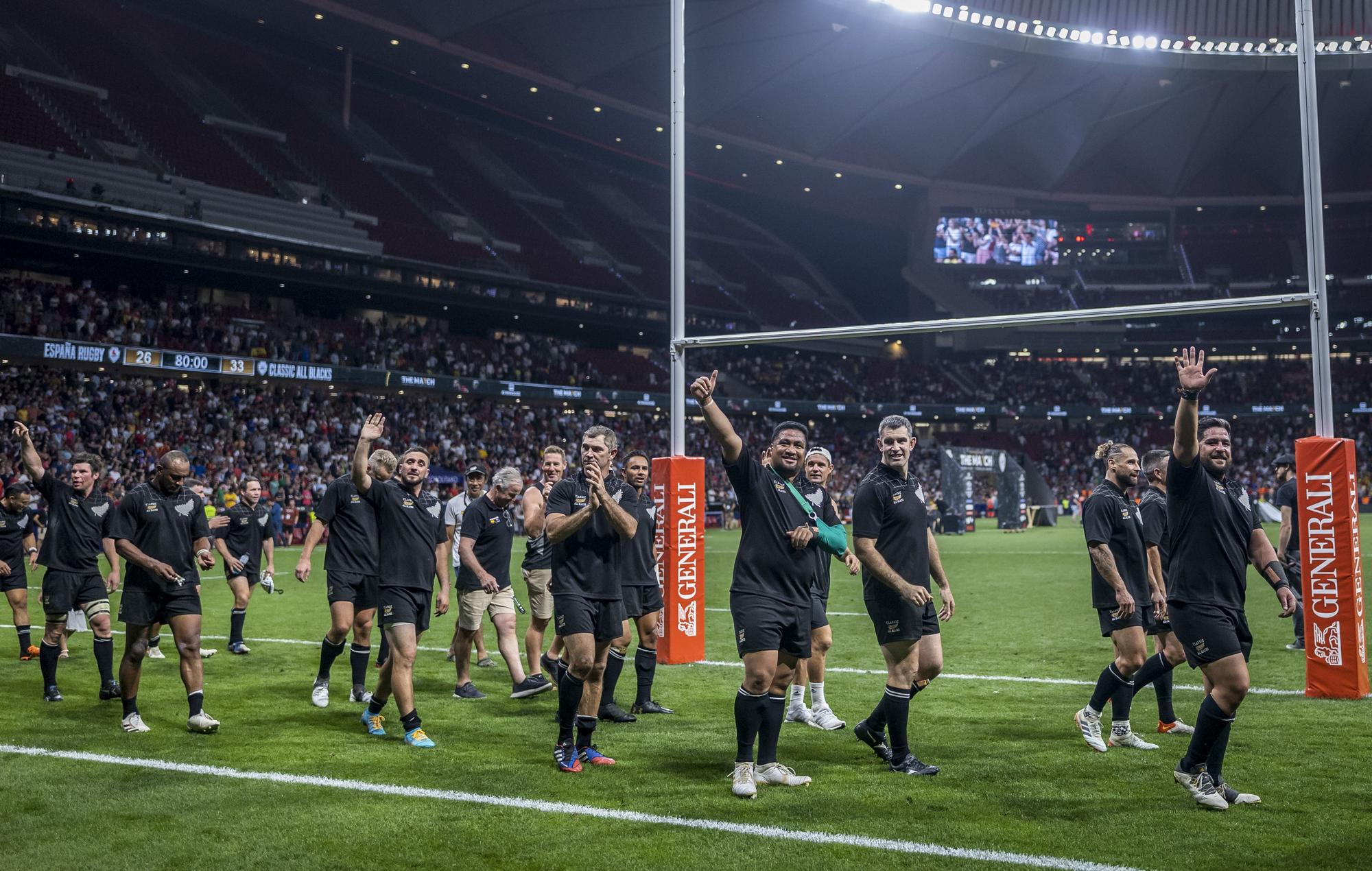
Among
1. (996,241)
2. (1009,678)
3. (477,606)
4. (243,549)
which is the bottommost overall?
(1009,678)

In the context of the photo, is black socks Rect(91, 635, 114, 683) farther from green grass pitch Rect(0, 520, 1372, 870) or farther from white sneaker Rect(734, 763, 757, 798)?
white sneaker Rect(734, 763, 757, 798)

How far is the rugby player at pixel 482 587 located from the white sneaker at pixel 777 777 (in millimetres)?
3346

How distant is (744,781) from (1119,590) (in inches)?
115

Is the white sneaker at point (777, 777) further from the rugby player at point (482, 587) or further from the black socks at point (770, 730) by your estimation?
the rugby player at point (482, 587)

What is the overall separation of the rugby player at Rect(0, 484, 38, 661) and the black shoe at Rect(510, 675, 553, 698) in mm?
5248

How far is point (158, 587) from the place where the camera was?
738cm

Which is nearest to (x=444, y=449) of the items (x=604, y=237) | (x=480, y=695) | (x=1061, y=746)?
(x=604, y=237)

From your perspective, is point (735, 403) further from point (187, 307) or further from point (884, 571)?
point (884, 571)

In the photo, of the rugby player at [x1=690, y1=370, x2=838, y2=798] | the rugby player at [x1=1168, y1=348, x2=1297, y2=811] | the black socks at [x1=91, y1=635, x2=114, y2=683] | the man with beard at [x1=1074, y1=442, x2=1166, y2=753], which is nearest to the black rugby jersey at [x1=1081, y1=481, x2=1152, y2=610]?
the man with beard at [x1=1074, y1=442, x2=1166, y2=753]

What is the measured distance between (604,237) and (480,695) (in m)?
44.8

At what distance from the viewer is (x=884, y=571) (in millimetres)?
6152

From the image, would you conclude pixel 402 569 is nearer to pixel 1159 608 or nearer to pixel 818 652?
pixel 818 652

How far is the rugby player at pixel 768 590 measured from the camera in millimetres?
5797

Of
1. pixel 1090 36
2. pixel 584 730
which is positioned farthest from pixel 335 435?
pixel 584 730
